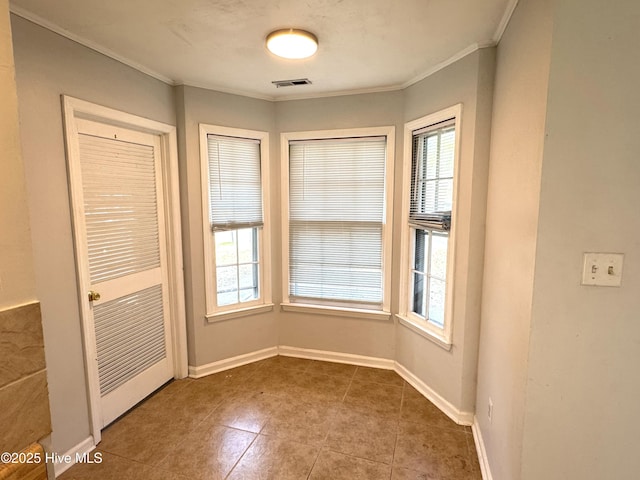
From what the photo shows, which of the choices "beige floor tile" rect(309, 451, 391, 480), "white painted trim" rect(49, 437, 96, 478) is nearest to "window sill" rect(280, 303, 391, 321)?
"beige floor tile" rect(309, 451, 391, 480)

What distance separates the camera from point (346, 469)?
1888mm

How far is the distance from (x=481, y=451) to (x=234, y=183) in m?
2.68

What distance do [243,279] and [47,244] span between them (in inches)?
62.0

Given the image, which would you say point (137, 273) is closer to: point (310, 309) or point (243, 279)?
point (243, 279)

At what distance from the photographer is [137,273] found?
243 centimetres

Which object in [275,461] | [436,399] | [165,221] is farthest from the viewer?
[165,221]

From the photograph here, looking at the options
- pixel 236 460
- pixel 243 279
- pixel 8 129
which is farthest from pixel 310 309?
pixel 8 129

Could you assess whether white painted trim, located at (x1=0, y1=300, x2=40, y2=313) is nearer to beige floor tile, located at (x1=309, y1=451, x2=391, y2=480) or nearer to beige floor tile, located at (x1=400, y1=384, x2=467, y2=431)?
beige floor tile, located at (x1=309, y1=451, x2=391, y2=480)

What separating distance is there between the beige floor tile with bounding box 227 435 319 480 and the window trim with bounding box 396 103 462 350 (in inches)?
46.6

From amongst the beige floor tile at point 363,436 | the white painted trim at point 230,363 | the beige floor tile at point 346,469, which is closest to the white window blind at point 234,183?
the white painted trim at point 230,363

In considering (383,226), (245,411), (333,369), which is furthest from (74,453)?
(383,226)

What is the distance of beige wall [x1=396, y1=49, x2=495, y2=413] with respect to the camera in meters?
2.06

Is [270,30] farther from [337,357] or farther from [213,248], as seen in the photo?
[337,357]

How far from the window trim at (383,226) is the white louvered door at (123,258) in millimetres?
1060
